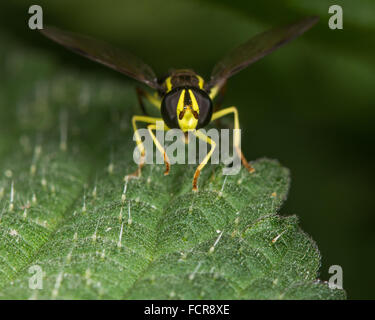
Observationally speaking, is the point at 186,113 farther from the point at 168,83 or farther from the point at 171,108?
the point at 168,83

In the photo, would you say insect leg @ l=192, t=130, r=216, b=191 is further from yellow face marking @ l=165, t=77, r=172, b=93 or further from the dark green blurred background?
the dark green blurred background

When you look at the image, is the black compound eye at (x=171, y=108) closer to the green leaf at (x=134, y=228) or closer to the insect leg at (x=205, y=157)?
the insect leg at (x=205, y=157)

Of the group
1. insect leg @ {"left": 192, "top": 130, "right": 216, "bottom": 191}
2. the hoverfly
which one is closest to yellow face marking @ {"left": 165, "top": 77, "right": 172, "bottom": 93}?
the hoverfly

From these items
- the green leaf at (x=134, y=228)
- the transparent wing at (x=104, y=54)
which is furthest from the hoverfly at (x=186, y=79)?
the green leaf at (x=134, y=228)

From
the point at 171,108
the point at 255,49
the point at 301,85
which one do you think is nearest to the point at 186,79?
the point at 171,108

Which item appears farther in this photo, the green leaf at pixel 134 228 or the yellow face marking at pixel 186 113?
the yellow face marking at pixel 186 113

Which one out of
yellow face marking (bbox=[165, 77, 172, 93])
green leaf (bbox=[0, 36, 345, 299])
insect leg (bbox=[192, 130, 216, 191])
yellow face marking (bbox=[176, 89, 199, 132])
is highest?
yellow face marking (bbox=[165, 77, 172, 93])

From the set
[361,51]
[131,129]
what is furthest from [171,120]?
[361,51]
